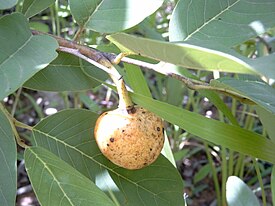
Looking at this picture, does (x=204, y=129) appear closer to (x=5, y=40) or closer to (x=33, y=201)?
(x=5, y=40)

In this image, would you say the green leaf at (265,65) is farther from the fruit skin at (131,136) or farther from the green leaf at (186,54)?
the fruit skin at (131,136)

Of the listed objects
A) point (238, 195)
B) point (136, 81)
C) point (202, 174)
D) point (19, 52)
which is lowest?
point (202, 174)

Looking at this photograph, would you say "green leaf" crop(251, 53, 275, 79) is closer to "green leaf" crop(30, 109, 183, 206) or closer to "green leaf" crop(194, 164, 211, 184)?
"green leaf" crop(30, 109, 183, 206)

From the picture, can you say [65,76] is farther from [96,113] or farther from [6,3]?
[6,3]

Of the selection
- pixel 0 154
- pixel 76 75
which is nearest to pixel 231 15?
pixel 76 75

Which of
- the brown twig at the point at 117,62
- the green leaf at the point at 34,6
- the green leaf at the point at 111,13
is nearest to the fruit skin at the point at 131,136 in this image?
the brown twig at the point at 117,62

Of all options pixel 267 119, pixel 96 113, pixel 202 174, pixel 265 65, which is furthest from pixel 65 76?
pixel 202 174
